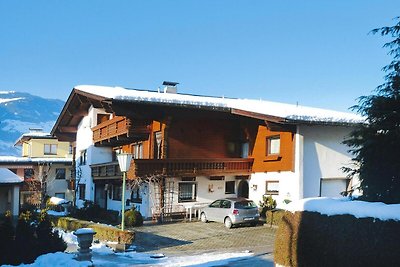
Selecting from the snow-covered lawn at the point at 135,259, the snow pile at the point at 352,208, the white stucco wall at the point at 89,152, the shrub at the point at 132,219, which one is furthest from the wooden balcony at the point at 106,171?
the snow pile at the point at 352,208

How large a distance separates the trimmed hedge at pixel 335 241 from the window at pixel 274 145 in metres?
14.8

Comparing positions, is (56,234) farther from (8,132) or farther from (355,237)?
(8,132)

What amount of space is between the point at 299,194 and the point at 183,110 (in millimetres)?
8534

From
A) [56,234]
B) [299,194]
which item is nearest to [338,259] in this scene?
[56,234]

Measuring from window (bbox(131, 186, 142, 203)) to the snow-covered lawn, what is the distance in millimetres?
11144

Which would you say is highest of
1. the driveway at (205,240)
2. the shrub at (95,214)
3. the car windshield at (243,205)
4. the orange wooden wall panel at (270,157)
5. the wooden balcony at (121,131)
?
the wooden balcony at (121,131)

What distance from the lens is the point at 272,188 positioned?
25.7 meters

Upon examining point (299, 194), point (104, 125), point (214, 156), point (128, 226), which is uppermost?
point (104, 125)

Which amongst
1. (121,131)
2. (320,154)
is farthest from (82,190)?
(320,154)

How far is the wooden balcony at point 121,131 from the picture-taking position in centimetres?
2656

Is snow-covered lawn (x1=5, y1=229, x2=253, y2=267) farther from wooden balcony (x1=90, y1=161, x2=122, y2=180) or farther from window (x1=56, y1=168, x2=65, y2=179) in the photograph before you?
window (x1=56, y1=168, x2=65, y2=179)

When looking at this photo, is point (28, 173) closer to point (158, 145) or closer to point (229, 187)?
point (158, 145)

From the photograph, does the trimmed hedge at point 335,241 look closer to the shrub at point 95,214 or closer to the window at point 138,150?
the shrub at point 95,214

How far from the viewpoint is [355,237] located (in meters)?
9.12
